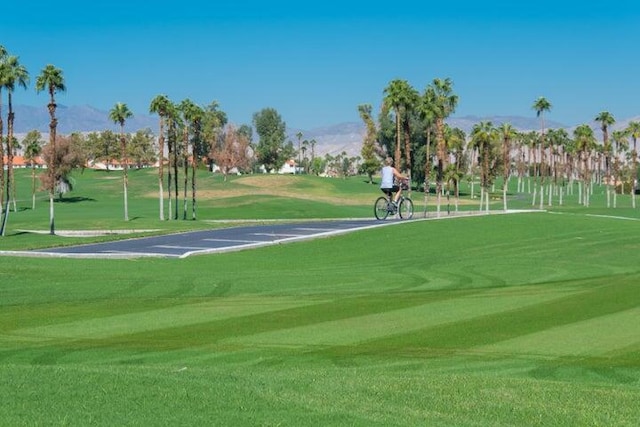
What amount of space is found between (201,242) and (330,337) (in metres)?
27.2

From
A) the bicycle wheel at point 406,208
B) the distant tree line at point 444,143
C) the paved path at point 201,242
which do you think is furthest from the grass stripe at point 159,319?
the distant tree line at point 444,143

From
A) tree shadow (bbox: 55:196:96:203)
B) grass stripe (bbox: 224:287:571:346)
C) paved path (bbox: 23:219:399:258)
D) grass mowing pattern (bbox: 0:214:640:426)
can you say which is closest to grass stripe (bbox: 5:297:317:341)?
grass mowing pattern (bbox: 0:214:640:426)

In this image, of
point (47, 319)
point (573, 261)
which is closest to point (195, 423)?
point (47, 319)

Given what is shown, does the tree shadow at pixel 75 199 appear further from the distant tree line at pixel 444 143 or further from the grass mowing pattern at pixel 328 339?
the grass mowing pattern at pixel 328 339

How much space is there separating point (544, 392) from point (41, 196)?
142 metres

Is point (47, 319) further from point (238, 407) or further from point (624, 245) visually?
point (624, 245)

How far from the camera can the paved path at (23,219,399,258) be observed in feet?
132

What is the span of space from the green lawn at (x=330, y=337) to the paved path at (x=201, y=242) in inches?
87.6

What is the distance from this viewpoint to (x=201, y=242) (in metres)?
45.6

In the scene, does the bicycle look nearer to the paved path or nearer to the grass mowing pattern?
the paved path

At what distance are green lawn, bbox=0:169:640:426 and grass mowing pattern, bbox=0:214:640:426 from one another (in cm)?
5

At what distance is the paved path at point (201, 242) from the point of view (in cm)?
4028

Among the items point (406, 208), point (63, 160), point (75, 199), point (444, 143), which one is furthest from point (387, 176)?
point (75, 199)

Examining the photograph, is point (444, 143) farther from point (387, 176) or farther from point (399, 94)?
point (387, 176)
